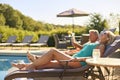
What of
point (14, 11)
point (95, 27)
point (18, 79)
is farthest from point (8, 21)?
point (18, 79)

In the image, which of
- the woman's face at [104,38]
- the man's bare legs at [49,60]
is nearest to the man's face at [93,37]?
the woman's face at [104,38]

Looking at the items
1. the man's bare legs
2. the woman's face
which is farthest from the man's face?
the man's bare legs

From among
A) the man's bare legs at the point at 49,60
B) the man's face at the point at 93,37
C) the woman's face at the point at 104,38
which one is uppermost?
the woman's face at the point at 104,38

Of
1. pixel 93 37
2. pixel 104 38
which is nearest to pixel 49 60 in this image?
pixel 104 38

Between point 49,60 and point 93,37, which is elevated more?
point 93,37

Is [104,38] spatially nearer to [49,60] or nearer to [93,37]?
[49,60]

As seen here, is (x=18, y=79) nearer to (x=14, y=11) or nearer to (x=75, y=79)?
(x=75, y=79)

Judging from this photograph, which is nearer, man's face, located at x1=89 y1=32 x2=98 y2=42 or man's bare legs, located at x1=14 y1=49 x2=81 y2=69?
man's bare legs, located at x1=14 y1=49 x2=81 y2=69

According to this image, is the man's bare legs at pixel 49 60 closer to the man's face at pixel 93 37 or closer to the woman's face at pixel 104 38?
the woman's face at pixel 104 38

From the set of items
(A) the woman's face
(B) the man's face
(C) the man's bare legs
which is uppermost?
(A) the woman's face

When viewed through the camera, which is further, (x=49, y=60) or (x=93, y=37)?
(x=93, y=37)

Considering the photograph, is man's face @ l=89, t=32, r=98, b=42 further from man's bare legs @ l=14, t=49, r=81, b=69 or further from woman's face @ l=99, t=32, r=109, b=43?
man's bare legs @ l=14, t=49, r=81, b=69

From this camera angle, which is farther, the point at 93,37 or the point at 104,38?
the point at 93,37

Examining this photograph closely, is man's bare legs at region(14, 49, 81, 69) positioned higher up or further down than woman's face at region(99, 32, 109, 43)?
further down
